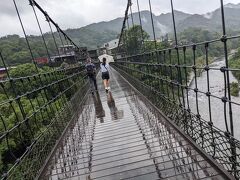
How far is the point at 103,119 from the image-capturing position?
5016 mm

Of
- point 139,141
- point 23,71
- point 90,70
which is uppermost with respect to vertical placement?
point 90,70

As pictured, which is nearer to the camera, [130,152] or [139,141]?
[130,152]

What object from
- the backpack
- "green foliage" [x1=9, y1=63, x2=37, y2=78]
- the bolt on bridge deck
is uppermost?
the backpack

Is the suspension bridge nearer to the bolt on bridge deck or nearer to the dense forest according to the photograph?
the bolt on bridge deck

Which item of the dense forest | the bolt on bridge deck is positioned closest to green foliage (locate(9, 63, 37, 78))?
the dense forest

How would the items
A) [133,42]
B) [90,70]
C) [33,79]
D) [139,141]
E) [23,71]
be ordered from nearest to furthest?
[139,141]
[33,79]
[90,70]
[133,42]
[23,71]

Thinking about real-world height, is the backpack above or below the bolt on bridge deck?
above

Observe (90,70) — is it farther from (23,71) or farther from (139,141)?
(23,71)

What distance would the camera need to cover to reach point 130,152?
3.17 metres

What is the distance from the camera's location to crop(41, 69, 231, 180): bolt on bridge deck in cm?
254

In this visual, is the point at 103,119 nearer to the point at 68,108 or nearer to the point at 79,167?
the point at 68,108

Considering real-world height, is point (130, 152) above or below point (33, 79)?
below

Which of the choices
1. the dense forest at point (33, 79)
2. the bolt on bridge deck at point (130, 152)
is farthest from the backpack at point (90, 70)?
the bolt on bridge deck at point (130, 152)

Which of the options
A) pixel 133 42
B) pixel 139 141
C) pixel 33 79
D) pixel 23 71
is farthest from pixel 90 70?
pixel 23 71
